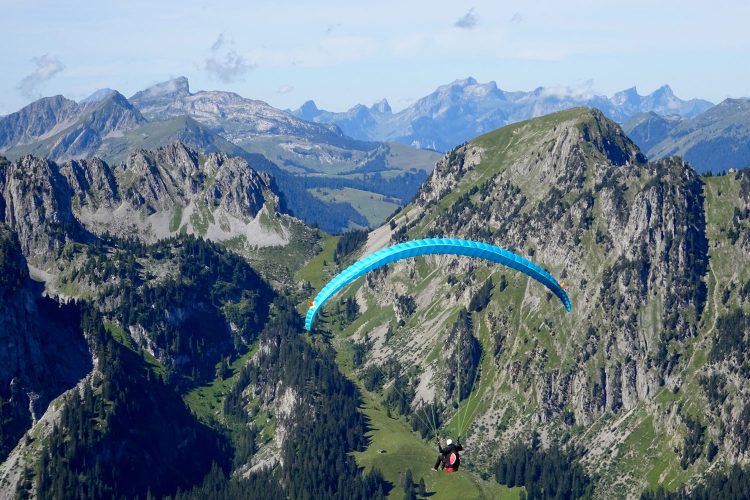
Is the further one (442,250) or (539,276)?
(539,276)

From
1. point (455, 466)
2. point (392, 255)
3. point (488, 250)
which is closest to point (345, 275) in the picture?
point (392, 255)

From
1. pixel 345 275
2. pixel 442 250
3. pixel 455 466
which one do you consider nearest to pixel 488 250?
pixel 442 250

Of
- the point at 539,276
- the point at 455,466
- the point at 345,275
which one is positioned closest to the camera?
the point at 455,466

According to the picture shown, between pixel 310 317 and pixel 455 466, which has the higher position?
pixel 310 317

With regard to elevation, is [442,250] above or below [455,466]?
above

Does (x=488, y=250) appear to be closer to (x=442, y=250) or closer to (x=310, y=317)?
(x=442, y=250)

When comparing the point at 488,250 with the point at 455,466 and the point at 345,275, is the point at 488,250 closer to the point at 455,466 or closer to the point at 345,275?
the point at 345,275

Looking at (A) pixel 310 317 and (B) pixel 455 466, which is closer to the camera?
(B) pixel 455 466

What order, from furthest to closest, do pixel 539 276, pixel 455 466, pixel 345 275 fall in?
1. pixel 539 276
2. pixel 345 275
3. pixel 455 466
